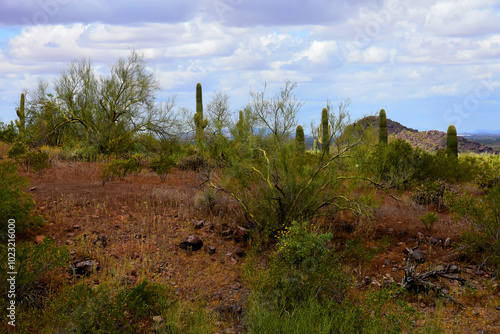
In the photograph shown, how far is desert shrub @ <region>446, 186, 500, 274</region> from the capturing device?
6.86 metres

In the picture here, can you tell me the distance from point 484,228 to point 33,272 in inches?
278

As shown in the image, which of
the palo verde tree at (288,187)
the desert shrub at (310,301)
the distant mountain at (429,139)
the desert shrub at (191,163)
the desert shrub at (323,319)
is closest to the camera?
the desert shrub at (323,319)

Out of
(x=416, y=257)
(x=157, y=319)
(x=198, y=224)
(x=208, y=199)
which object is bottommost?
(x=157, y=319)

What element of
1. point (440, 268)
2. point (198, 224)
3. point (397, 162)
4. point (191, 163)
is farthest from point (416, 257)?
point (191, 163)

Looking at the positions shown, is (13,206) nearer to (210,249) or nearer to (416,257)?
(210,249)

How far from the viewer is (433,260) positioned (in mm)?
7344

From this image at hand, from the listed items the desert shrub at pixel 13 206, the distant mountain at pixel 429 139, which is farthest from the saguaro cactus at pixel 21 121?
the distant mountain at pixel 429 139

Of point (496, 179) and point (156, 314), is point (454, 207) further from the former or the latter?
point (496, 179)

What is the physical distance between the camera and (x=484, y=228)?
7016 mm

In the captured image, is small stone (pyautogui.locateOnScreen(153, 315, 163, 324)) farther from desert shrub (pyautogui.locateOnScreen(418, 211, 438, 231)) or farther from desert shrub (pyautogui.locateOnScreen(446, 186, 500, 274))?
desert shrub (pyautogui.locateOnScreen(418, 211, 438, 231))

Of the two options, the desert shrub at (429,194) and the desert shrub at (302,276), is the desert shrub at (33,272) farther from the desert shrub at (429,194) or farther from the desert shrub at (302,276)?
the desert shrub at (429,194)

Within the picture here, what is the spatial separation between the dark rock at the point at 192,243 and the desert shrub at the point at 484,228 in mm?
4574

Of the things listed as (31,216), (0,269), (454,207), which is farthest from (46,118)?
(454,207)

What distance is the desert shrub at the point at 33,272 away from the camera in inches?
208
